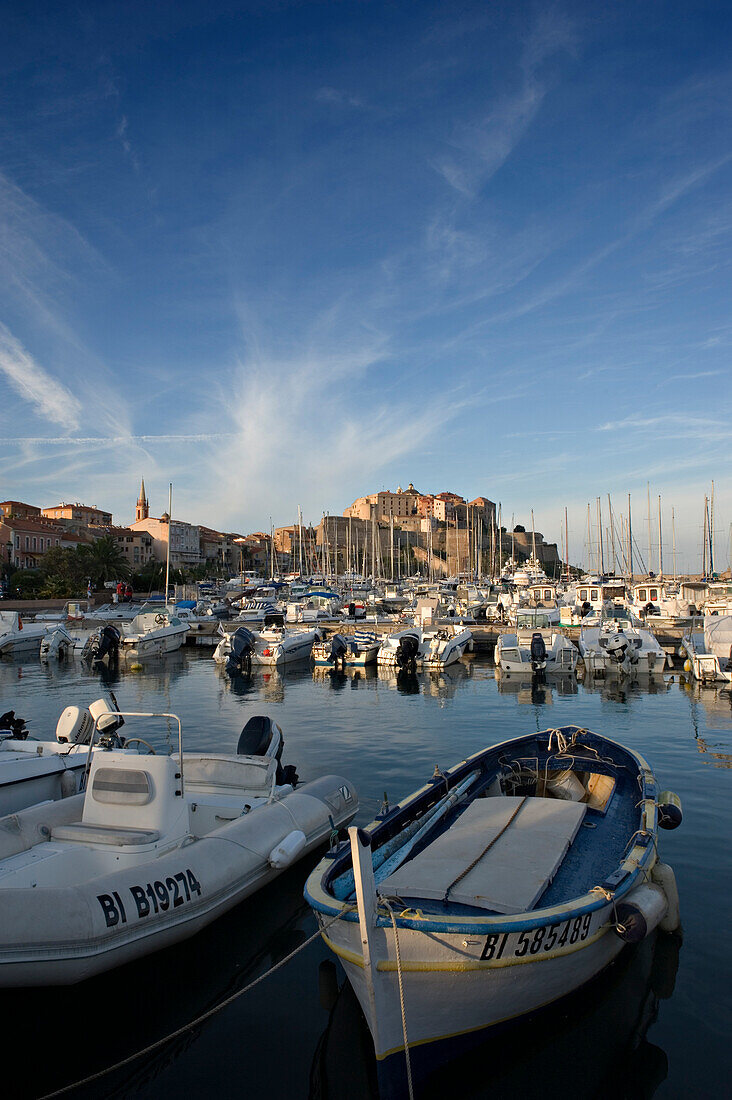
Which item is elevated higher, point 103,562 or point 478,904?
point 103,562

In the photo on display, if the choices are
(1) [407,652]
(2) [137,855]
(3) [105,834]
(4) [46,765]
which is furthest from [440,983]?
(1) [407,652]

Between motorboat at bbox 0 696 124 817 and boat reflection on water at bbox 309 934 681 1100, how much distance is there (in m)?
5.76

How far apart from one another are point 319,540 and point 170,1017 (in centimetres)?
17348

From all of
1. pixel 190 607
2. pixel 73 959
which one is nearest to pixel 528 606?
pixel 190 607

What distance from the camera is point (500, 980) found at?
530 cm

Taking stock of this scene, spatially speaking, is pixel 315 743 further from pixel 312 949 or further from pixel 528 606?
pixel 528 606

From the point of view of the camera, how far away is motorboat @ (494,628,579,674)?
2828 centimetres

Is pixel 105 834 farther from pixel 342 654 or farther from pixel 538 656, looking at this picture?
pixel 342 654

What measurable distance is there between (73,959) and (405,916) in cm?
353

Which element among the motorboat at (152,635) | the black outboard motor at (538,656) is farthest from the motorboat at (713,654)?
the motorboat at (152,635)

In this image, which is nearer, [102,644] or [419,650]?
[419,650]

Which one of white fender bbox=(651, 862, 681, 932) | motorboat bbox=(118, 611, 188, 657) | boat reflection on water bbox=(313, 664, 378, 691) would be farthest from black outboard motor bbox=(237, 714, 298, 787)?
motorboat bbox=(118, 611, 188, 657)

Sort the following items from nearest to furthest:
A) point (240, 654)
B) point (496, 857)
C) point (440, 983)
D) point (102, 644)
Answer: point (440, 983), point (496, 857), point (240, 654), point (102, 644)

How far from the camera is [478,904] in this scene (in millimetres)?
5770
